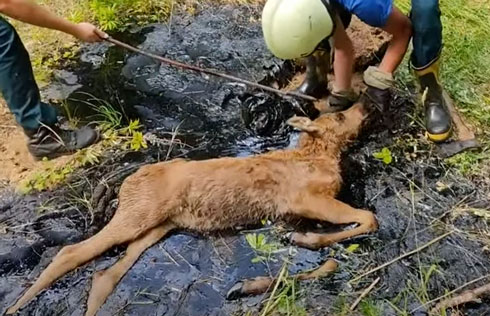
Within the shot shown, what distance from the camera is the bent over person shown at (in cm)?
424

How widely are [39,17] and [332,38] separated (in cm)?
192

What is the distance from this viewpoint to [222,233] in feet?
13.9

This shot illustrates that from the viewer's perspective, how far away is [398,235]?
4.19 m

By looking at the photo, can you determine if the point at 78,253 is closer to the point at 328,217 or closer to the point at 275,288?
the point at 275,288

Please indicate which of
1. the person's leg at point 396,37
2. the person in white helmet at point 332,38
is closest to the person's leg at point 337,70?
the person in white helmet at point 332,38

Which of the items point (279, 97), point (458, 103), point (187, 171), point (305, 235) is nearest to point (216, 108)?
point (279, 97)

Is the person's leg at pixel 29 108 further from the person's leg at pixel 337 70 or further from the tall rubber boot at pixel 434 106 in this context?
the tall rubber boot at pixel 434 106

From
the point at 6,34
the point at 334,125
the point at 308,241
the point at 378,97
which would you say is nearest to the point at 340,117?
the point at 334,125

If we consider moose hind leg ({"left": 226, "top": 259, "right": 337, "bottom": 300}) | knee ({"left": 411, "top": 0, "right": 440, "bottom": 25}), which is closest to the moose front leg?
moose hind leg ({"left": 226, "top": 259, "right": 337, "bottom": 300})

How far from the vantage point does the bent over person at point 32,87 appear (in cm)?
424

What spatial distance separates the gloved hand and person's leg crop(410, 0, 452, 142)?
249 millimetres

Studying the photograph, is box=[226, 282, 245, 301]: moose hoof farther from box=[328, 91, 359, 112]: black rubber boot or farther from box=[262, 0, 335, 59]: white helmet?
box=[328, 91, 359, 112]: black rubber boot

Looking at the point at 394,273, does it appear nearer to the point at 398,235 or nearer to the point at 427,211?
the point at 398,235

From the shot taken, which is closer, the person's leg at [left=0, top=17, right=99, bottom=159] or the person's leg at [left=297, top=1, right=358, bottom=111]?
the person's leg at [left=0, top=17, right=99, bottom=159]
